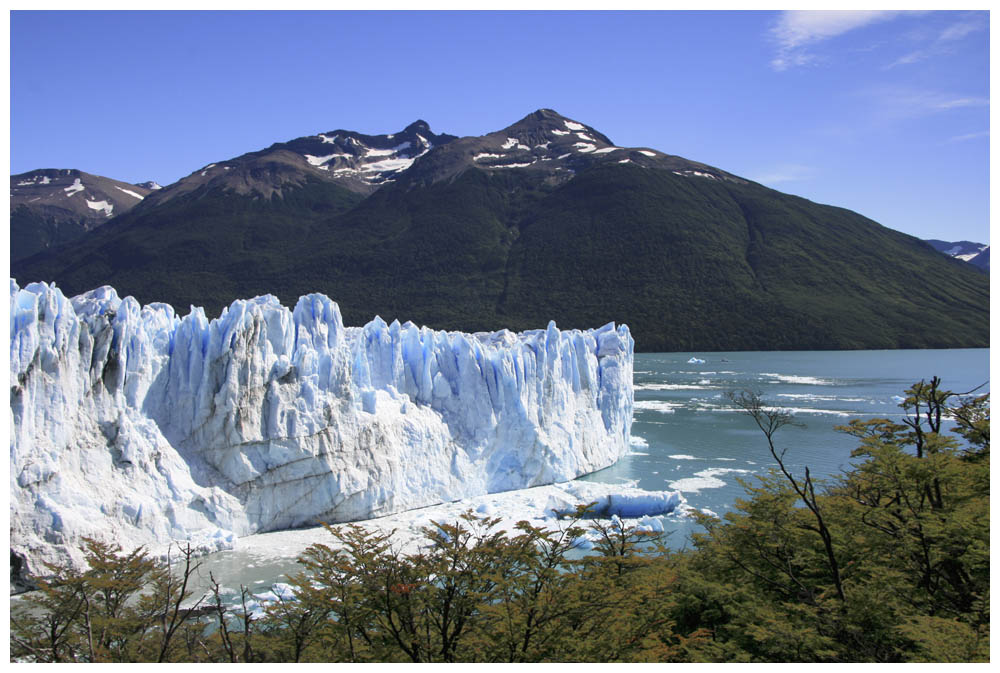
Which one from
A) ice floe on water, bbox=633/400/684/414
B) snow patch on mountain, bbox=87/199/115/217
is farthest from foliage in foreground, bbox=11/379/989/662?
snow patch on mountain, bbox=87/199/115/217

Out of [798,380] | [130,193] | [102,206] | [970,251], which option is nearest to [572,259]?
[798,380]

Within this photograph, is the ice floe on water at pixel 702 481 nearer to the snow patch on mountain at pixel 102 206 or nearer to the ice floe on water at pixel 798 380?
the ice floe on water at pixel 798 380

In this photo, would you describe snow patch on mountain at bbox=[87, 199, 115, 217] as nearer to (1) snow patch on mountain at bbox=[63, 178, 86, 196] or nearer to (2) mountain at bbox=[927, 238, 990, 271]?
(1) snow patch on mountain at bbox=[63, 178, 86, 196]

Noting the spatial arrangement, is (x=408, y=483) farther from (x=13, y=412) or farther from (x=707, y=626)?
(x=707, y=626)

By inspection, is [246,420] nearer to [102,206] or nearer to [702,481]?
[702,481]

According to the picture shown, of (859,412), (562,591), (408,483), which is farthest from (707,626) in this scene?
(859,412)
